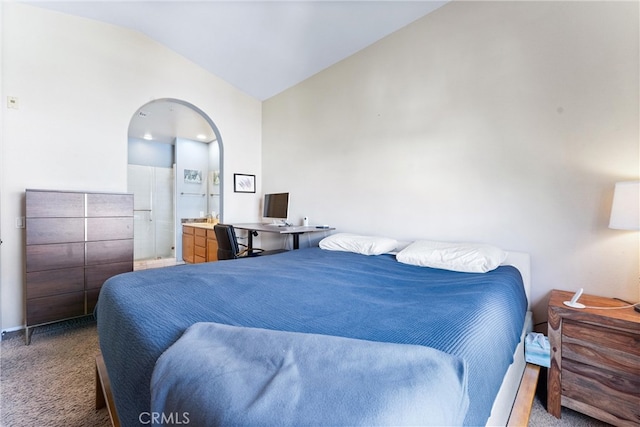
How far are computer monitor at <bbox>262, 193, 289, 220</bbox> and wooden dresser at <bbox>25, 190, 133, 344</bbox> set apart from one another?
68.3 inches

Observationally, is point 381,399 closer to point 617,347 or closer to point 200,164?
point 617,347

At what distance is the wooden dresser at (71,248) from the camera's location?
241 centimetres

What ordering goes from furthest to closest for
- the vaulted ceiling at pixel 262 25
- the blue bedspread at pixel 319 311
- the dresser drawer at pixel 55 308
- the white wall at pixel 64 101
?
the vaulted ceiling at pixel 262 25 < the white wall at pixel 64 101 < the dresser drawer at pixel 55 308 < the blue bedspread at pixel 319 311

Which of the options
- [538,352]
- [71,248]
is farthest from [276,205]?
[538,352]

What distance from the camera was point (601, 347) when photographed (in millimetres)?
1475

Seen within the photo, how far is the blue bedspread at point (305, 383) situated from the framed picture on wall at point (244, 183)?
143 inches

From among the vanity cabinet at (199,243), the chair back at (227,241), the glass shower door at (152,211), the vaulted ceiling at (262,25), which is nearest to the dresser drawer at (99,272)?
the chair back at (227,241)

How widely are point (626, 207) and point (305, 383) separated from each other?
2.00 meters

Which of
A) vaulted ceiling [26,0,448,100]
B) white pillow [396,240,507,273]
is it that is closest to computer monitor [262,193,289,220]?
vaulted ceiling [26,0,448,100]

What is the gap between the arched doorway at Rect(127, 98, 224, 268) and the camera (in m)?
5.42

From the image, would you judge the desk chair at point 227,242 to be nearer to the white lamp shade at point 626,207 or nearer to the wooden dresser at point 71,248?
the wooden dresser at point 71,248

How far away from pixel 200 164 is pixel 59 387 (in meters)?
4.86

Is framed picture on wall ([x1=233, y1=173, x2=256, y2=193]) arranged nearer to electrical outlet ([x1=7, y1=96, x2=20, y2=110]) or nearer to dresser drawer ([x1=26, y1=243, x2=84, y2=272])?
dresser drawer ([x1=26, y1=243, x2=84, y2=272])

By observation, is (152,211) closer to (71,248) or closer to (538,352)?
(71,248)
